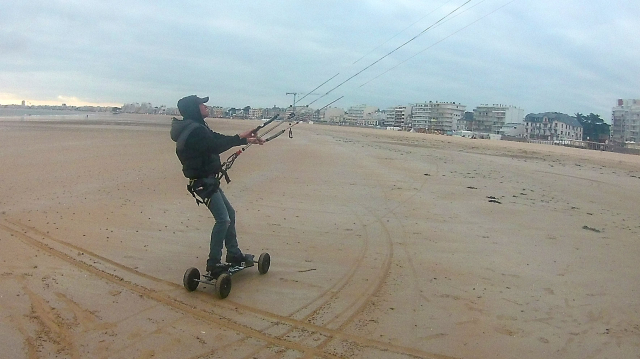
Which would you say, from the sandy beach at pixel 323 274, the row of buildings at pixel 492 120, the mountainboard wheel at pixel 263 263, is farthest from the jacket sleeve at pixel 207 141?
the row of buildings at pixel 492 120

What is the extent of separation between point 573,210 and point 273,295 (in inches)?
279

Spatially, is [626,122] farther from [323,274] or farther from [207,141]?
[207,141]

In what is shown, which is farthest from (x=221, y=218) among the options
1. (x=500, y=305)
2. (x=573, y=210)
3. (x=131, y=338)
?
(x=573, y=210)

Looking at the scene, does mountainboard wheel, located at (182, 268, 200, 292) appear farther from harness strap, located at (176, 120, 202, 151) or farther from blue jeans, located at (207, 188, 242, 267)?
harness strap, located at (176, 120, 202, 151)

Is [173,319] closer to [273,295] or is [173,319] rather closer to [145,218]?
[273,295]

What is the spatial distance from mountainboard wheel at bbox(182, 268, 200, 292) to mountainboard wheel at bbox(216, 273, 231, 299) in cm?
27

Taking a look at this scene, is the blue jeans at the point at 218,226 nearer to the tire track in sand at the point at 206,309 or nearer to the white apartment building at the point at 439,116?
the tire track in sand at the point at 206,309

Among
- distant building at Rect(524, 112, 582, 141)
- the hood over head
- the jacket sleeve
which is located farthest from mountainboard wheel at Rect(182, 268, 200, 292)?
distant building at Rect(524, 112, 582, 141)

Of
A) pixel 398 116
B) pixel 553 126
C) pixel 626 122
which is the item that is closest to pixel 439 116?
pixel 398 116

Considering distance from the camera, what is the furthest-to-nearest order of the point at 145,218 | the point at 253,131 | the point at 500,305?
the point at 145,218 → the point at 253,131 → the point at 500,305

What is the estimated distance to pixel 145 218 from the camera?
7398 millimetres

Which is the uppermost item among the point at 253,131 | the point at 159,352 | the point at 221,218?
the point at 253,131

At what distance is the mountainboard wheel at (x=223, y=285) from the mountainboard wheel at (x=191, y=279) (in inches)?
10.6

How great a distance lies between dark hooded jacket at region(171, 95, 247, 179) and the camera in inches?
177
